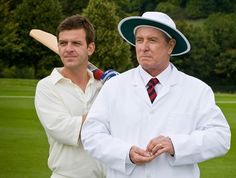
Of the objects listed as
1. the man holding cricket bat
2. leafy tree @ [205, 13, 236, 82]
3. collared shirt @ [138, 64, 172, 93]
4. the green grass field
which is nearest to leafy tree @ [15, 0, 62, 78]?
leafy tree @ [205, 13, 236, 82]

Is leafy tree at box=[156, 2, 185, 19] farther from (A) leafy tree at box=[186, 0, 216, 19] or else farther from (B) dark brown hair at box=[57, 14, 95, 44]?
(B) dark brown hair at box=[57, 14, 95, 44]

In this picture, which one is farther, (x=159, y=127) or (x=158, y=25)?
(x=158, y=25)

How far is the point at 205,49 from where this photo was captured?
68562 millimetres

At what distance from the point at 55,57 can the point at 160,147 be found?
50794mm

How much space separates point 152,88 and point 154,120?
20cm

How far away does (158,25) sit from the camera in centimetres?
346

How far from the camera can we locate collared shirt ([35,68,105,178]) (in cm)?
390

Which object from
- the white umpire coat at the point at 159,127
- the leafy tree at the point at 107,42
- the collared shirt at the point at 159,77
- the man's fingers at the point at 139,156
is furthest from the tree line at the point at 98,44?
the man's fingers at the point at 139,156

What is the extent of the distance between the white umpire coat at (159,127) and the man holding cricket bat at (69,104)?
0.50 m

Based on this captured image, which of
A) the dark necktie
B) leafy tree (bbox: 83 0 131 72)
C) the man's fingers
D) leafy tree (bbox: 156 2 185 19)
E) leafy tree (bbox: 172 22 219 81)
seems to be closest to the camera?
the man's fingers

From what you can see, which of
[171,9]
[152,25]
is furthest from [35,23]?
[152,25]

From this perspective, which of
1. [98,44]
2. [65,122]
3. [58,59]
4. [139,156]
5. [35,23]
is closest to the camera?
[139,156]

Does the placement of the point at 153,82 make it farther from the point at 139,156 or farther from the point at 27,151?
the point at 27,151

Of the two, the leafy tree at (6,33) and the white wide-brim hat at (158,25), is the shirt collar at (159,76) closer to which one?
the white wide-brim hat at (158,25)
